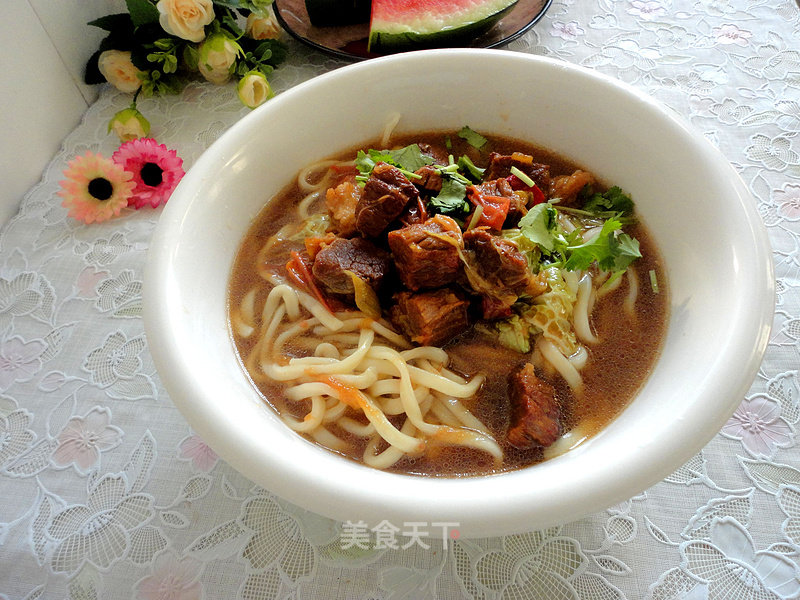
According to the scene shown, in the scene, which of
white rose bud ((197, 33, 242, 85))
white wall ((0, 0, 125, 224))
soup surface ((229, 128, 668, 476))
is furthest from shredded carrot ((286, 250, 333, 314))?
white wall ((0, 0, 125, 224))

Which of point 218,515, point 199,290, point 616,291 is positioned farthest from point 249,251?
point 616,291

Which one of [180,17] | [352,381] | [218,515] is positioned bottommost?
[218,515]

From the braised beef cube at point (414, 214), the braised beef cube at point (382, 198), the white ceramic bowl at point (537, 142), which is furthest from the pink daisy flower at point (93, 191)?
the braised beef cube at point (414, 214)

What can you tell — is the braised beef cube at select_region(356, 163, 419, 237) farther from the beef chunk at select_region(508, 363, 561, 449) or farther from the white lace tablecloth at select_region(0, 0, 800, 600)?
the white lace tablecloth at select_region(0, 0, 800, 600)

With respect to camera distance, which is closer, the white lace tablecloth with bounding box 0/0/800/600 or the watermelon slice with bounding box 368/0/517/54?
the white lace tablecloth with bounding box 0/0/800/600

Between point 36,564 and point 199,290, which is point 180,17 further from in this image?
point 36,564

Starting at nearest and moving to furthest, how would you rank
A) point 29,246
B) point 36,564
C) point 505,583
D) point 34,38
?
point 505,583, point 36,564, point 29,246, point 34,38

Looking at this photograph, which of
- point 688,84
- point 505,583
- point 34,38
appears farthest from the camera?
point 688,84
